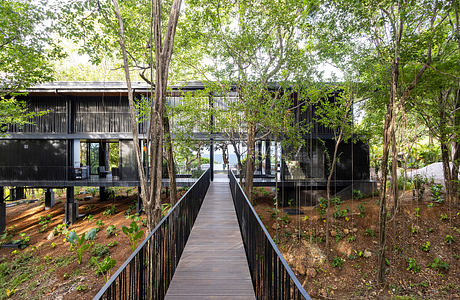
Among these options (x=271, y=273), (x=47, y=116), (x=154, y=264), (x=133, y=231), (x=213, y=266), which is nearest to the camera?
(x=271, y=273)

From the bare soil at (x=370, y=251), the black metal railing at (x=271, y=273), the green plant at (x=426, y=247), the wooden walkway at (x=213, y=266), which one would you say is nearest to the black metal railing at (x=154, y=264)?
the wooden walkway at (x=213, y=266)

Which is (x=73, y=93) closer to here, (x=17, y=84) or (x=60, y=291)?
(x=17, y=84)

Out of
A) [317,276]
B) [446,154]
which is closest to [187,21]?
[317,276]

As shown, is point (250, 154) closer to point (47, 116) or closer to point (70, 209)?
point (70, 209)

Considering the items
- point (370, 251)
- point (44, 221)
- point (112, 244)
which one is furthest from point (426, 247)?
point (44, 221)

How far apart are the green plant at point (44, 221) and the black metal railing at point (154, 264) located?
1060 cm

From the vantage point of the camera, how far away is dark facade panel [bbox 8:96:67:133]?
1252 centimetres

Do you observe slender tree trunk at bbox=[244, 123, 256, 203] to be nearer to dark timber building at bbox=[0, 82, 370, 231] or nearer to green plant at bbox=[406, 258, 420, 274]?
dark timber building at bbox=[0, 82, 370, 231]

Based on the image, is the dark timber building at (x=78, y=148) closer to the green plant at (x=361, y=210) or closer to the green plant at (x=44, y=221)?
the green plant at (x=44, y=221)

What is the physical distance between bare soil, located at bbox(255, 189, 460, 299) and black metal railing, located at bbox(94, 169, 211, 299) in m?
5.94

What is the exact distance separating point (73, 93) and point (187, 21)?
749 cm

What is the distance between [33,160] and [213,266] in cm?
1302

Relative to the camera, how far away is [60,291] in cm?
697

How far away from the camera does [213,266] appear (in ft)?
13.8
